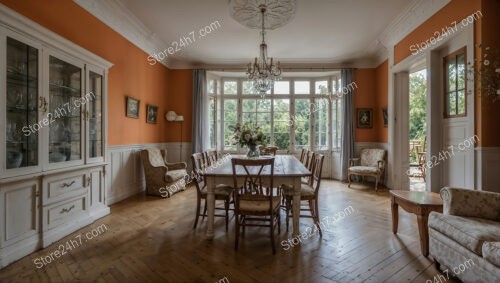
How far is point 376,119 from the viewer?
6508 mm

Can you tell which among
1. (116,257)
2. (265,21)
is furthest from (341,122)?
(116,257)

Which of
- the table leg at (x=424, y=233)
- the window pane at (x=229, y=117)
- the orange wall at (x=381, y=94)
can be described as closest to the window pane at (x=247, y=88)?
the window pane at (x=229, y=117)

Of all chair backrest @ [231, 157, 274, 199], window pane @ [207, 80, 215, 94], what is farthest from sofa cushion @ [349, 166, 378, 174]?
window pane @ [207, 80, 215, 94]

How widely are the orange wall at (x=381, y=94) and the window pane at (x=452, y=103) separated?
2.17m

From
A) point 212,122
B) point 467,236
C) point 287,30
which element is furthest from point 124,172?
point 467,236

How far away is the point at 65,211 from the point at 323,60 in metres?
6.14

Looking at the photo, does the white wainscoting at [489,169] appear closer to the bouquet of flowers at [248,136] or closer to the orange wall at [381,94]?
the bouquet of flowers at [248,136]

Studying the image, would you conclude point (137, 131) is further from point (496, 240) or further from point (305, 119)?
point (496, 240)

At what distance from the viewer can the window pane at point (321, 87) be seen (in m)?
7.18

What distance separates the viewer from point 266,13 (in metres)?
3.55

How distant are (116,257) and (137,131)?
10.3 feet

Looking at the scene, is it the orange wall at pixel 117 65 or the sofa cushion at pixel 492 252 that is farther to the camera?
the orange wall at pixel 117 65

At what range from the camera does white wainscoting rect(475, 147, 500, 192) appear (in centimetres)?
288

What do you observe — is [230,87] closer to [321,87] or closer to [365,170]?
[321,87]
